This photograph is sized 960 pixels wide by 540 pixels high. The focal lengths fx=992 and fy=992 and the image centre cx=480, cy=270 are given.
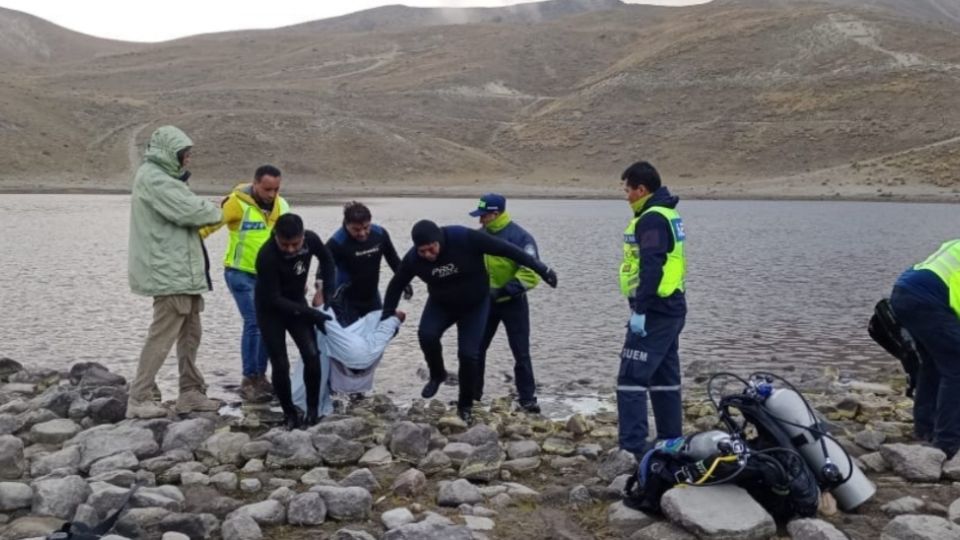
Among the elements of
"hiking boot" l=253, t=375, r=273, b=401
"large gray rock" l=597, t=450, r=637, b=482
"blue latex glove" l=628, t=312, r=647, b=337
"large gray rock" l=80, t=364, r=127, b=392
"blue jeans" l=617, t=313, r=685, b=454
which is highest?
"blue latex glove" l=628, t=312, r=647, b=337

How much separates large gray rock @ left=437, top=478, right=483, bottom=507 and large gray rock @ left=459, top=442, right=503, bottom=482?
307mm

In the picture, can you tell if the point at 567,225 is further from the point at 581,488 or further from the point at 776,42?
the point at 776,42

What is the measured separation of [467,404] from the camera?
8.08 m

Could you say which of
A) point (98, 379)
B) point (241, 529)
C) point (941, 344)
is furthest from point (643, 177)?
point (98, 379)

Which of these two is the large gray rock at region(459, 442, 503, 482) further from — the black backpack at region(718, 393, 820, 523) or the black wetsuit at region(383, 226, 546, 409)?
the black backpack at region(718, 393, 820, 523)

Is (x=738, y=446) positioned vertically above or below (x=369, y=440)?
above

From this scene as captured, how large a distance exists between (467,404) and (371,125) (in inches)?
2418

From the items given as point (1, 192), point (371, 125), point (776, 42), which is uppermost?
point (776, 42)

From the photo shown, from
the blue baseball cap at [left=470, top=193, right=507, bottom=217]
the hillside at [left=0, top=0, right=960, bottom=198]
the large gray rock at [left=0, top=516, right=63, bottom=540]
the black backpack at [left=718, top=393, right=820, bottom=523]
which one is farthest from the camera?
the hillside at [left=0, top=0, right=960, bottom=198]

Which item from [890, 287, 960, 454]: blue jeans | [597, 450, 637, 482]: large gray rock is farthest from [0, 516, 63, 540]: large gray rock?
[890, 287, 960, 454]: blue jeans

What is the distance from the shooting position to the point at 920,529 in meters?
5.24

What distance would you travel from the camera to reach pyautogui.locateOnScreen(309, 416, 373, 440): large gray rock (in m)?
7.15

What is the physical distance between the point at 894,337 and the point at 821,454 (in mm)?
2374

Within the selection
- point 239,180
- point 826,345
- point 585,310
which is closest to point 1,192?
point 239,180
